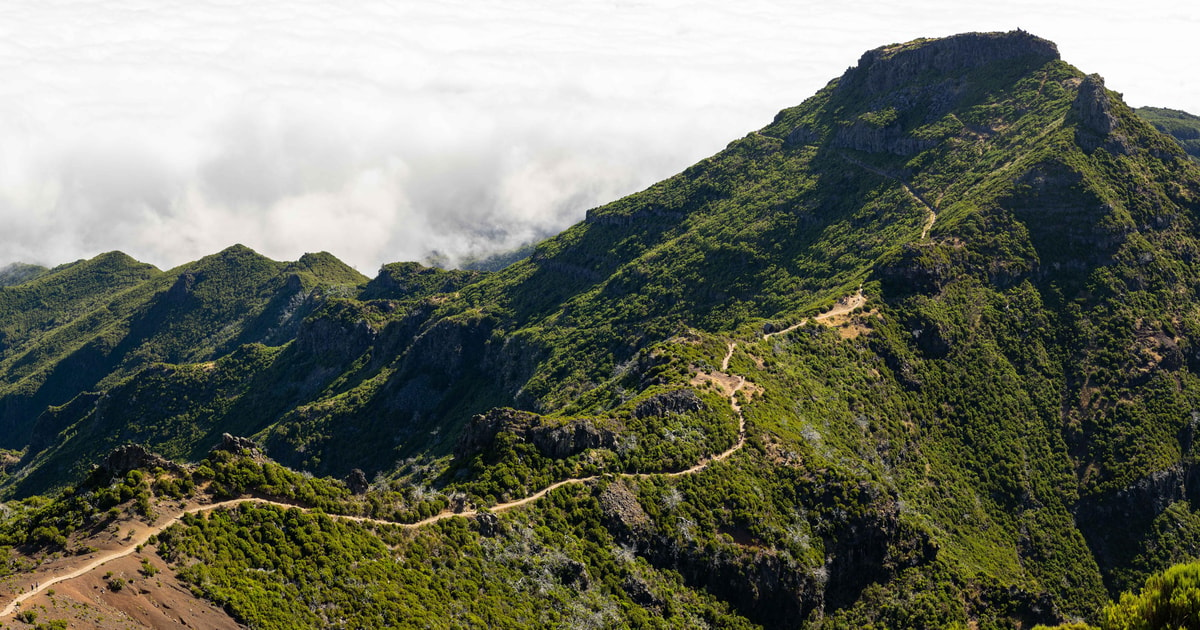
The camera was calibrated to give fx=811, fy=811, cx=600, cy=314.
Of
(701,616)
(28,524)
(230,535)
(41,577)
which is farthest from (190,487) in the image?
Answer: (701,616)

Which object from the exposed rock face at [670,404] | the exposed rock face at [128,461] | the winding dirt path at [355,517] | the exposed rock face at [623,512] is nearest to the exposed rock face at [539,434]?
the winding dirt path at [355,517]

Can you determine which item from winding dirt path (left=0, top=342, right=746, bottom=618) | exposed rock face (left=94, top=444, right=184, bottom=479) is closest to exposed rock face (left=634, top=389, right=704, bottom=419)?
winding dirt path (left=0, top=342, right=746, bottom=618)

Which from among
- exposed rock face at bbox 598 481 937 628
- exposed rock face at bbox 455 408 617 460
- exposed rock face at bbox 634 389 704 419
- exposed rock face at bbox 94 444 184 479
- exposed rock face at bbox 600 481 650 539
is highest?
A: exposed rock face at bbox 634 389 704 419

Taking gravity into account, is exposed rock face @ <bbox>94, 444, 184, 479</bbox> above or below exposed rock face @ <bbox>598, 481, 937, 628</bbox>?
above

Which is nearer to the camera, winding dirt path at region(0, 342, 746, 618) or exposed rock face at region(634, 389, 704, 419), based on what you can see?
winding dirt path at region(0, 342, 746, 618)

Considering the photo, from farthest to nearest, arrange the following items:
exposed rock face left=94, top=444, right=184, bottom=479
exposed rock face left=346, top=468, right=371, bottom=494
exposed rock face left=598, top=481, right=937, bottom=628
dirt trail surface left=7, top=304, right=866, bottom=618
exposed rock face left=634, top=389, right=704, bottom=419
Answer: exposed rock face left=634, top=389, right=704, bottom=419, exposed rock face left=598, top=481, right=937, bottom=628, exposed rock face left=346, top=468, right=371, bottom=494, exposed rock face left=94, top=444, right=184, bottom=479, dirt trail surface left=7, top=304, right=866, bottom=618

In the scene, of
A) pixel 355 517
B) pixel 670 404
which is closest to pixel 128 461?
pixel 355 517

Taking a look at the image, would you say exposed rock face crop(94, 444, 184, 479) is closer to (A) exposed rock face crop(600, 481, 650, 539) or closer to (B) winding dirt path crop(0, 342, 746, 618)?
(B) winding dirt path crop(0, 342, 746, 618)
